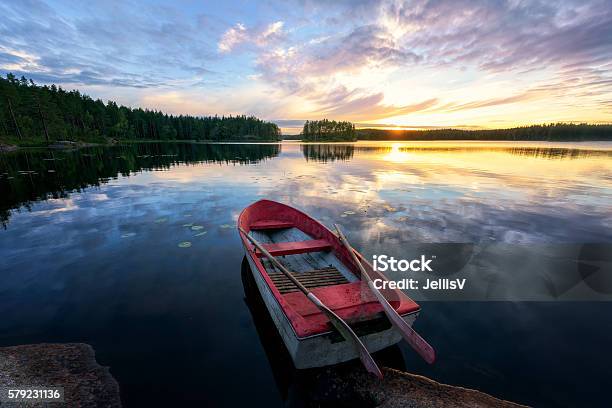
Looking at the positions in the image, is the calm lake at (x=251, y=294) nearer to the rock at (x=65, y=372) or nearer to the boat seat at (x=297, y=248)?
the rock at (x=65, y=372)

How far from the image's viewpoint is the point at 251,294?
23.8 feet

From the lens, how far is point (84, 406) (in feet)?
13.3

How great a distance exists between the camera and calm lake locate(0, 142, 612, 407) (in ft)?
15.7

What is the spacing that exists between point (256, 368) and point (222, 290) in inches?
109

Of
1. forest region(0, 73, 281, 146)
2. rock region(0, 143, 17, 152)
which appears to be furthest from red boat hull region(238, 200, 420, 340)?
forest region(0, 73, 281, 146)

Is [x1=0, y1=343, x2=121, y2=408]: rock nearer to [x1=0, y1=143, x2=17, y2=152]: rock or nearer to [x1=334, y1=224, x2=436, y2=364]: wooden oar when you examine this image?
[x1=334, y1=224, x2=436, y2=364]: wooden oar

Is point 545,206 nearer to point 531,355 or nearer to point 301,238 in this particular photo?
point 531,355

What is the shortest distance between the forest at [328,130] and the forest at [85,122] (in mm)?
28340

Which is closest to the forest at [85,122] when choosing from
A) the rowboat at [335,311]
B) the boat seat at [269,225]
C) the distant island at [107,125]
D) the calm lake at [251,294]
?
the distant island at [107,125]

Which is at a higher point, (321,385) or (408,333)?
(408,333)

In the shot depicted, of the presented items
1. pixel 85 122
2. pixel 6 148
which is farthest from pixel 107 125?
pixel 6 148

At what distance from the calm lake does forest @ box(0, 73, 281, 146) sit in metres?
66.3

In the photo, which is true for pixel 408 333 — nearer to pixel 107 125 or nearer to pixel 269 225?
pixel 269 225

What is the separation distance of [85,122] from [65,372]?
110 meters
